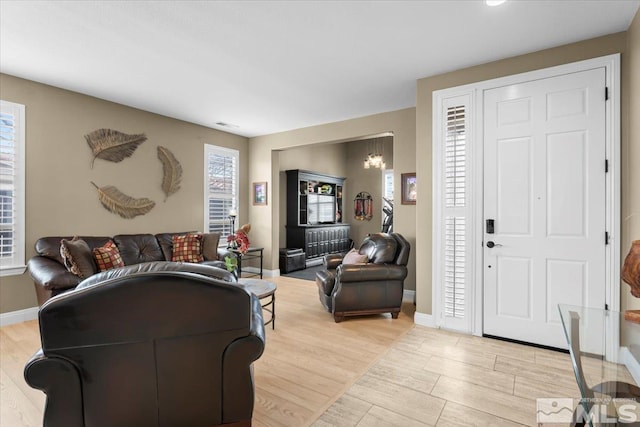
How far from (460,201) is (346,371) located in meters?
2.07

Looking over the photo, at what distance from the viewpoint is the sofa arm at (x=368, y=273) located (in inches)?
139

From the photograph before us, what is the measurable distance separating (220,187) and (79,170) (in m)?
2.26

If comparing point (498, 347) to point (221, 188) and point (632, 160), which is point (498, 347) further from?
point (221, 188)

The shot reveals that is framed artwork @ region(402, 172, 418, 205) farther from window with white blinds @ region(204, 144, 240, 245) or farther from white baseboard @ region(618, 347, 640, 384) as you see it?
window with white blinds @ region(204, 144, 240, 245)

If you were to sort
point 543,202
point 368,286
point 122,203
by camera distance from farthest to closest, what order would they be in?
point 122,203, point 368,286, point 543,202

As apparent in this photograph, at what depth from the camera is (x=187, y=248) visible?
466 centimetres

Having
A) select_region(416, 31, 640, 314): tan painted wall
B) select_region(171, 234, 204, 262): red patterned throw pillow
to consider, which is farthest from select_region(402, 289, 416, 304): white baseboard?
select_region(171, 234, 204, 262): red patterned throw pillow

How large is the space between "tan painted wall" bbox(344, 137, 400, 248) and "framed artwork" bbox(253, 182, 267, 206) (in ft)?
10.5

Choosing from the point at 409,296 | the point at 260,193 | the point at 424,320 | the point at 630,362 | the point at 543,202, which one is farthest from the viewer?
the point at 260,193

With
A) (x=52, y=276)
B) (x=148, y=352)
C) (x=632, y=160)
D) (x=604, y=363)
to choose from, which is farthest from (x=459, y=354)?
(x=52, y=276)

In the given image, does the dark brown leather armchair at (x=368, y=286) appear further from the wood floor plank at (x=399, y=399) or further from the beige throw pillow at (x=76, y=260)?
the beige throw pillow at (x=76, y=260)

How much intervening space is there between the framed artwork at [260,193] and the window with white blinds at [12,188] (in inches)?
139

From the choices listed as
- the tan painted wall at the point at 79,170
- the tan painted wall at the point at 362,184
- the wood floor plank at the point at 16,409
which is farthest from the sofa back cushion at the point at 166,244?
the tan painted wall at the point at 362,184

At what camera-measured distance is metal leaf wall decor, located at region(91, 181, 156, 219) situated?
14.1ft
